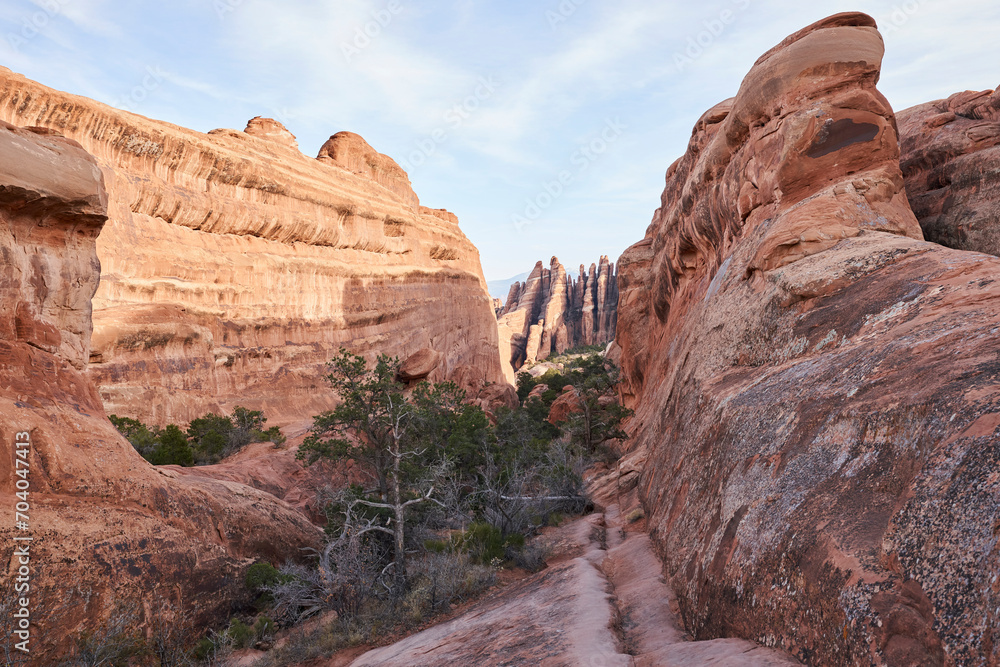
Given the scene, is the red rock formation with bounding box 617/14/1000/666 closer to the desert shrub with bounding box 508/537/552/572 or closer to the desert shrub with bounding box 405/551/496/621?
the desert shrub with bounding box 508/537/552/572

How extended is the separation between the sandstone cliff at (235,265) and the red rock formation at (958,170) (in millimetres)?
28191

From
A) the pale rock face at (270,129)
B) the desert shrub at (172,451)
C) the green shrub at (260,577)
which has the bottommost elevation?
the green shrub at (260,577)

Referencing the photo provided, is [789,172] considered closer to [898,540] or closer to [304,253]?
[898,540]

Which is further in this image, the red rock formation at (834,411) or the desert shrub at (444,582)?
the desert shrub at (444,582)

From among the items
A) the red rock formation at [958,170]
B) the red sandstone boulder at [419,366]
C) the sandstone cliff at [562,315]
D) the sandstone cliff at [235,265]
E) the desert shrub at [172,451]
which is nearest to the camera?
the red rock formation at [958,170]

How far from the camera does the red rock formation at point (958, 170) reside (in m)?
11.3

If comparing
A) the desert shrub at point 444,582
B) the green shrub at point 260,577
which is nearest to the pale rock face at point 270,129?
the green shrub at point 260,577

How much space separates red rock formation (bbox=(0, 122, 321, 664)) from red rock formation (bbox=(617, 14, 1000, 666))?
7.70m

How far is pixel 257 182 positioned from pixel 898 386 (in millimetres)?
33607

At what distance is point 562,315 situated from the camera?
8725cm

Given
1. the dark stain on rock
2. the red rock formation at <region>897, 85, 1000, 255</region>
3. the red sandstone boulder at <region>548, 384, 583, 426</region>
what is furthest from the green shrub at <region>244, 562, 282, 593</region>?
the red sandstone boulder at <region>548, 384, 583, 426</region>

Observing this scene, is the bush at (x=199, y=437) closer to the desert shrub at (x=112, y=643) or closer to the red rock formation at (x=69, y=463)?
the red rock formation at (x=69, y=463)

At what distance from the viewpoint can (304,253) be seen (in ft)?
111

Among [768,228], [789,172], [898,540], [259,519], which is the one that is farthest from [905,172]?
[259,519]
